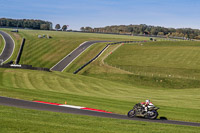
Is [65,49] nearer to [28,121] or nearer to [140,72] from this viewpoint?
[140,72]

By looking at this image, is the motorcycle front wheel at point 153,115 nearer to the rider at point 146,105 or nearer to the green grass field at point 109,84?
the rider at point 146,105

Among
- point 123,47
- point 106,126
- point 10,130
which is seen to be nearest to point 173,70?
point 123,47

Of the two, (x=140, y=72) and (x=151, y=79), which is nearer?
(x=151, y=79)

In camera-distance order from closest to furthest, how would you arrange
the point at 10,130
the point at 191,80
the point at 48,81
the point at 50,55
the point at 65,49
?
the point at 10,130 → the point at 48,81 → the point at 191,80 → the point at 50,55 → the point at 65,49

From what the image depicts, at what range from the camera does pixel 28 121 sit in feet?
57.4

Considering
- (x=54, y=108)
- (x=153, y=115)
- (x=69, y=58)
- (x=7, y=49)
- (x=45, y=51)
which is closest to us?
(x=153, y=115)

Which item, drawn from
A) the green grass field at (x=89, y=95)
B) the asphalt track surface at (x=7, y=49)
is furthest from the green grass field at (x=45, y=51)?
the green grass field at (x=89, y=95)

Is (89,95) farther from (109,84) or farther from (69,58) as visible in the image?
(69,58)

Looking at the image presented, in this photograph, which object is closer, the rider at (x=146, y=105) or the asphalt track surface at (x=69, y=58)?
the rider at (x=146, y=105)

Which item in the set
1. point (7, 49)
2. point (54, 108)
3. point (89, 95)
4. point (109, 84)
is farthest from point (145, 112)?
point (7, 49)

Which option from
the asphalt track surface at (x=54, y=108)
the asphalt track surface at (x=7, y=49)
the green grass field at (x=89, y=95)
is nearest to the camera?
the asphalt track surface at (x=54, y=108)

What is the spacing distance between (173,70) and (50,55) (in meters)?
42.4

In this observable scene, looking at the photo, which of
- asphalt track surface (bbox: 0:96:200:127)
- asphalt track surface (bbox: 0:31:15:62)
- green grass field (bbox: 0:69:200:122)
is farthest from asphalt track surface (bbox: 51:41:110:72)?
asphalt track surface (bbox: 0:96:200:127)

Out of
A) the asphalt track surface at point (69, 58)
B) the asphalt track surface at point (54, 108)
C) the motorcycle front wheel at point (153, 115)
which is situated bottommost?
the asphalt track surface at point (69, 58)
